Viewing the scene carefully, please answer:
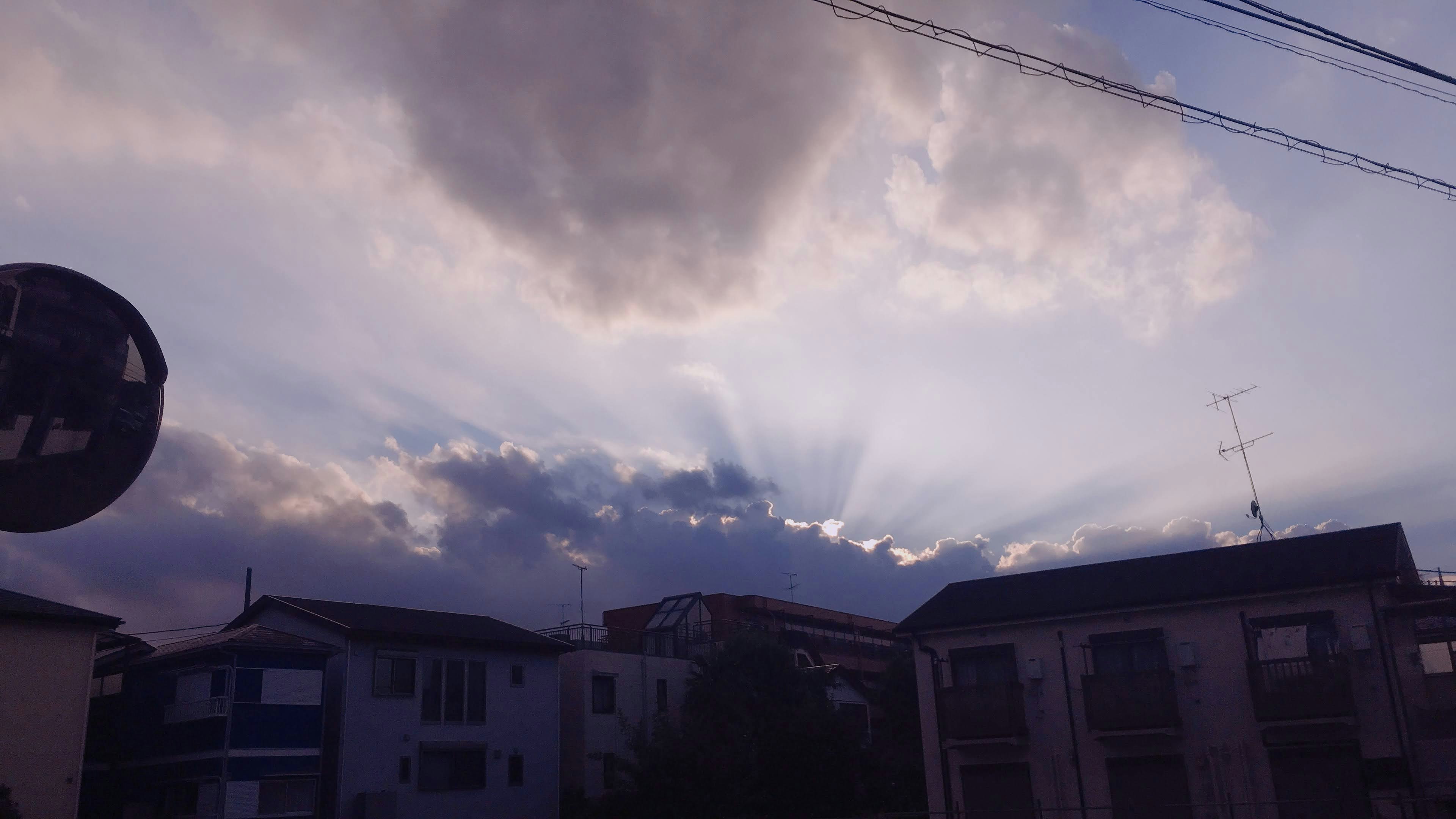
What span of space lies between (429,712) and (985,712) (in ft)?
58.4

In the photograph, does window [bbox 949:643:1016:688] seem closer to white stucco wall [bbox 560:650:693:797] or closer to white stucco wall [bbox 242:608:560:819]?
white stucco wall [bbox 560:650:693:797]

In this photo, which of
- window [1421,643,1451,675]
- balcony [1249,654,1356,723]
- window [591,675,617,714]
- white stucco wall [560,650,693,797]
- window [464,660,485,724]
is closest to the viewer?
window [1421,643,1451,675]

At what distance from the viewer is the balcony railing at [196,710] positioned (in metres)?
28.4

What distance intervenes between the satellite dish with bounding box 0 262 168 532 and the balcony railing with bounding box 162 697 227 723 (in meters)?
27.3

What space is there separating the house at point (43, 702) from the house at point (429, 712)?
21.0 feet

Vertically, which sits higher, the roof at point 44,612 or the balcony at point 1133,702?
the roof at point 44,612

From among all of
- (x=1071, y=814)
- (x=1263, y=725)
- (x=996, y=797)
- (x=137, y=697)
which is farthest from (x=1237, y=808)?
(x=137, y=697)

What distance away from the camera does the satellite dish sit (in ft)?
14.0

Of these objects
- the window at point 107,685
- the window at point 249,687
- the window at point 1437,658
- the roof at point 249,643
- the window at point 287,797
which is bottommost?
the window at point 287,797

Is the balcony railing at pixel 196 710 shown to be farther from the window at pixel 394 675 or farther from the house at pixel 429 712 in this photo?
the window at pixel 394 675

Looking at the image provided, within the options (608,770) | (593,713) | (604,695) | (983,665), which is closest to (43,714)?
(593,713)

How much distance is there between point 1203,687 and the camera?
26266 mm

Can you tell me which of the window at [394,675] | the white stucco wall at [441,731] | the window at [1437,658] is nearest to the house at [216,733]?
the white stucco wall at [441,731]

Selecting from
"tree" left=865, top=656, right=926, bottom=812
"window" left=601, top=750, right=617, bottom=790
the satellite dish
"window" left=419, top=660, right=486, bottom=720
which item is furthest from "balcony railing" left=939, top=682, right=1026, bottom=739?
the satellite dish
